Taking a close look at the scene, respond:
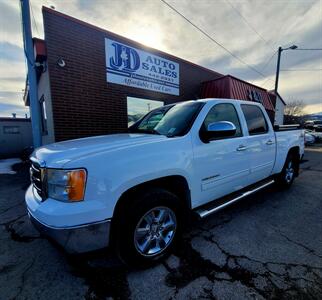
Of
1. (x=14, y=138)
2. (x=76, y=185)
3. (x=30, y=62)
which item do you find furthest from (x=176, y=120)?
(x=14, y=138)

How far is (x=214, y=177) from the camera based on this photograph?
9.24 feet

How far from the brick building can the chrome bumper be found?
4572 millimetres

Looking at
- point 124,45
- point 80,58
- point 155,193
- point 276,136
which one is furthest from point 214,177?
point 124,45

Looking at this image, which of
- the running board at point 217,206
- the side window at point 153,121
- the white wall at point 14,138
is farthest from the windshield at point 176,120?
the white wall at point 14,138

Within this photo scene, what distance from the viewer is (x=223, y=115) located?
127 inches

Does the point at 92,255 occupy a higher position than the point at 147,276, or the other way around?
the point at 92,255

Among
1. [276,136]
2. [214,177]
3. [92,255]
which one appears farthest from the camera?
[276,136]

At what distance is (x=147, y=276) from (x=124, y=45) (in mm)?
6807

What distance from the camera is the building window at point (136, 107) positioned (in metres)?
7.30

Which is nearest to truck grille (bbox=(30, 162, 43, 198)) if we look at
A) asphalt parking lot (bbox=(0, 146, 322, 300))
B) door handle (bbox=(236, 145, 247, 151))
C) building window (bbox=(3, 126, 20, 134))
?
asphalt parking lot (bbox=(0, 146, 322, 300))

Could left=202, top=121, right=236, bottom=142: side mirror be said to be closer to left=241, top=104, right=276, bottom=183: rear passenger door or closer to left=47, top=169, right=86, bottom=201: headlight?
left=241, top=104, right=276, bottom=183: rear passenger door

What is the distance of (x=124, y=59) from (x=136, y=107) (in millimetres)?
1676

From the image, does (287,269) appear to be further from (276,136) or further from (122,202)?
(276,136)

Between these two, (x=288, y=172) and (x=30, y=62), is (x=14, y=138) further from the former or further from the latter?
(x=288, y=172)
